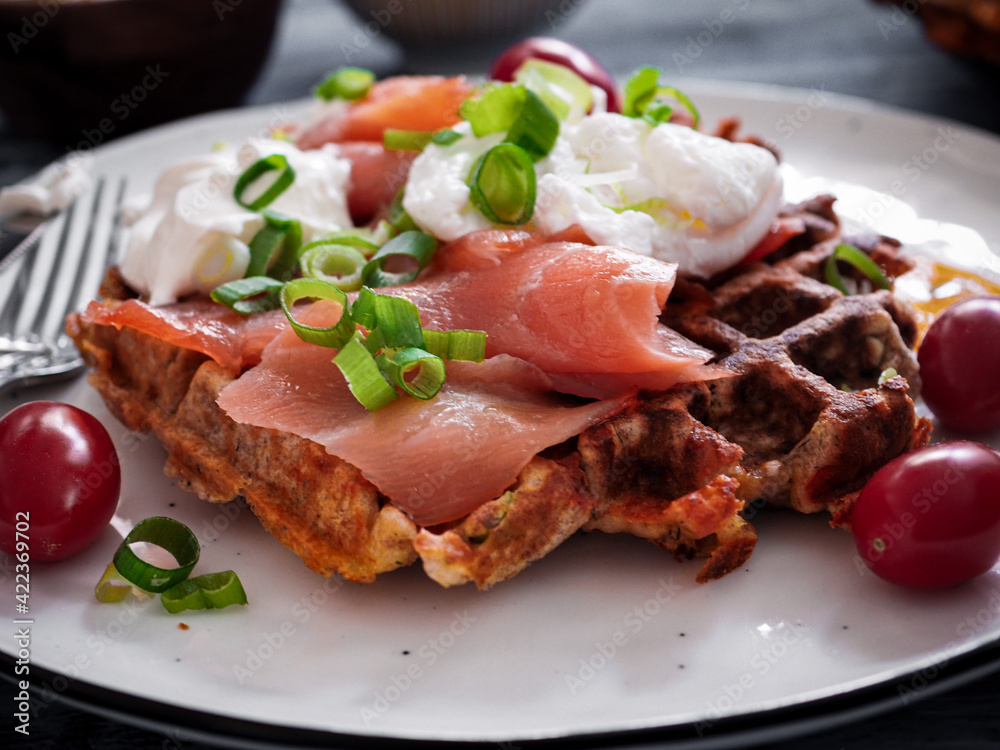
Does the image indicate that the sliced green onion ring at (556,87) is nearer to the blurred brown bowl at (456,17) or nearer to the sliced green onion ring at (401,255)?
the sliced green onion ring at (401,255)

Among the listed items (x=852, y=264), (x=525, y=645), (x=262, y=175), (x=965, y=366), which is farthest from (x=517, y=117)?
(x=525, y=645)

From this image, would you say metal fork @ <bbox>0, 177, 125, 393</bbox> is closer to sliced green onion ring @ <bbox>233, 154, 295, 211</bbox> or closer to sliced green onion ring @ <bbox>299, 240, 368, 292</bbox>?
sliced green onion ring @ <bbox>233, 154, 295, 211</bbox>

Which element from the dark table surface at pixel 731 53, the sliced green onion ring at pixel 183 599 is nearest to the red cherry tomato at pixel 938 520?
the sliced green onion ring at pixel 183 599

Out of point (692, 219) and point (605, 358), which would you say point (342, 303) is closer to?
point (605, 358)

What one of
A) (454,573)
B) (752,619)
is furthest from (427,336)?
(752,619)

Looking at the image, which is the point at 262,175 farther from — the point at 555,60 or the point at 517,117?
Result: the point at 555,60
